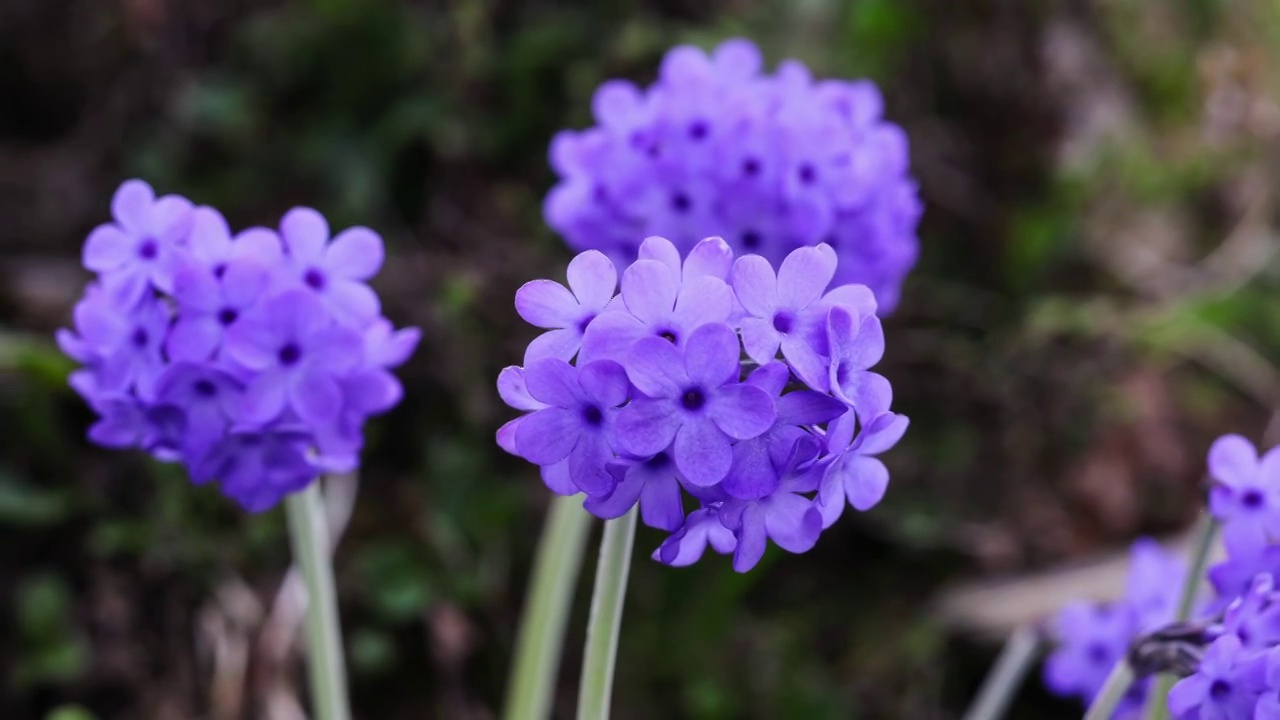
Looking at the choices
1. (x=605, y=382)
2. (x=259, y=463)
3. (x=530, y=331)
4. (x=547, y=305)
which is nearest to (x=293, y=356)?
(x=259, y=463)

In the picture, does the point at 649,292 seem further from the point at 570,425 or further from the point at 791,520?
the point at 791,520

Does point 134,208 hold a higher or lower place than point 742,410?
higher

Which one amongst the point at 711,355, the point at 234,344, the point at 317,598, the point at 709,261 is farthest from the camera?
the point at 317,598

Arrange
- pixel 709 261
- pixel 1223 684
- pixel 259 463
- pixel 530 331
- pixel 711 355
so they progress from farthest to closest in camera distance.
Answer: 1. pixel 530 331
2. pixel 259 463
3. pixel 1223 684
4. pixel 709 261
5. pixel 711 355

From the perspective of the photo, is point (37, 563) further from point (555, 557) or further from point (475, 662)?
point (555, 557)

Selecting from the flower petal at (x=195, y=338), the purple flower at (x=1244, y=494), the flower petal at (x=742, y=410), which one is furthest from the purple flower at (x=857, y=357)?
the flower petal at (x=195, y=338)

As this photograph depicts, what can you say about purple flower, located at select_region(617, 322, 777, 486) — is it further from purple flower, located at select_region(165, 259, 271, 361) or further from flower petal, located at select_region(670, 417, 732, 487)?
purple flower, located at select_region(165, 259, 271, 361)

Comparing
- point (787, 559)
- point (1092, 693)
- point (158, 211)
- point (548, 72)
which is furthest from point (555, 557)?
point (548, 72)
